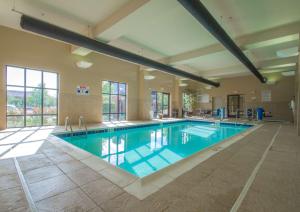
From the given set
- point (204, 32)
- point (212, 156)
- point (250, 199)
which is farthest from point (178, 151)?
point (204, 32)

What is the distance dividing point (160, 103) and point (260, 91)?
7.52 meters

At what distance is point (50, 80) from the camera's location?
6.36m

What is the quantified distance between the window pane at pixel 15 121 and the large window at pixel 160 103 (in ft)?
23.3

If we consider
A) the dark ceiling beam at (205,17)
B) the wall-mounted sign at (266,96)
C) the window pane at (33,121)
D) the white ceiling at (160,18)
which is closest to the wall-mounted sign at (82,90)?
the window pane at (33,121)

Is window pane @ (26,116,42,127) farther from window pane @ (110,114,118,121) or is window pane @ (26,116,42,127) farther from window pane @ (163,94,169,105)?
window pane @ (163,94,169,105)

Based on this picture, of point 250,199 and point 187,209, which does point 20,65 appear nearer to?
point 187,209

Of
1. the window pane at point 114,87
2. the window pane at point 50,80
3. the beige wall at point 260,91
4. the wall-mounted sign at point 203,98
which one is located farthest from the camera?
the wall-mounted sign at point 203,98

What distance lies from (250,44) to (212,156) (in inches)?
177

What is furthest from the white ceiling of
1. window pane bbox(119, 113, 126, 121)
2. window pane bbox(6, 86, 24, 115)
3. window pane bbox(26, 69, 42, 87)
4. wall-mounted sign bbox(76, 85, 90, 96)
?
window pane bbox(119, 113, 126, 121)

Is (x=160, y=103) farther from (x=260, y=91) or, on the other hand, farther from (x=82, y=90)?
(x=260, y=91)

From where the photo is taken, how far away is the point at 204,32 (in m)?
5.10

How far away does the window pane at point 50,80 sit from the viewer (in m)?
6.26

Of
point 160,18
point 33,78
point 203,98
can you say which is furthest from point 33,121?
point 203,98

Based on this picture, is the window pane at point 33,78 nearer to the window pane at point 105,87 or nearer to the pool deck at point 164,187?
the window pane at point 105,87
